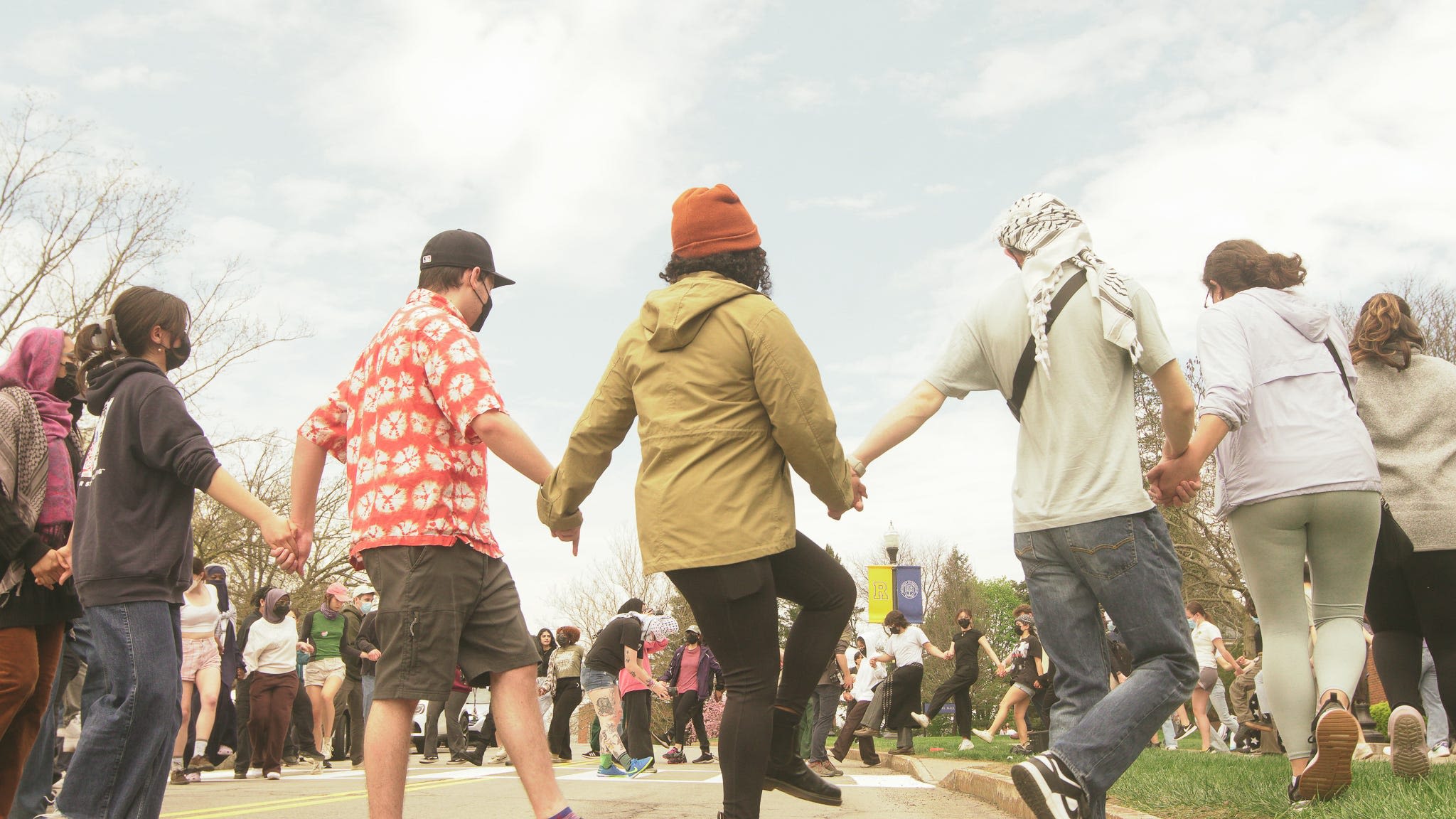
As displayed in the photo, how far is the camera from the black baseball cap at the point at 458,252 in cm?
419

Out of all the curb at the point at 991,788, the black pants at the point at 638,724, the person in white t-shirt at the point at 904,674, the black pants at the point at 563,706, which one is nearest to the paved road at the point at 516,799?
the curb at the point at 991,788

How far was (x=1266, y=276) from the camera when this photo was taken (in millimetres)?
4957

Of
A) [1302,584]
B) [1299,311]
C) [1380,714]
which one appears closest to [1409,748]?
[1302,584]

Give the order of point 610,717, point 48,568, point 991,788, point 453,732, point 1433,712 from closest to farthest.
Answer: point 48,568, point 991,788, point 1433,712, point 610,717, point 453,732

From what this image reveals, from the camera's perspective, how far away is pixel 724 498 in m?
3.38

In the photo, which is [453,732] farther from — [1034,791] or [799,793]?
[1034,791]

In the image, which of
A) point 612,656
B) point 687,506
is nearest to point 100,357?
point 687,506

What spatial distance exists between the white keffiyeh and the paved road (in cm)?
360

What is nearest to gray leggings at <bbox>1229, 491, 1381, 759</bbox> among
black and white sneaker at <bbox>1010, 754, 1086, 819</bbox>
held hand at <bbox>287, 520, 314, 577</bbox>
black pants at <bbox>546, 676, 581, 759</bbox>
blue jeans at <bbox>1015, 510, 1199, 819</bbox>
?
blue jeans at <bbox>1015, 510, 1199, 819</bbox>

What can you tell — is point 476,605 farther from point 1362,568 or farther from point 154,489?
point 1362,568

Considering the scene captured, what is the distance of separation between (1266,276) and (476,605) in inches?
139

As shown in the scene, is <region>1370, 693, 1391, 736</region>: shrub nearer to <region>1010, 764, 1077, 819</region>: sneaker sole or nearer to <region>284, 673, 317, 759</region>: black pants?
<region>1010, 764, 1077, 819</region>: sneaker sole

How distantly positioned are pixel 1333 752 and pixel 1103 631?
1.29 m

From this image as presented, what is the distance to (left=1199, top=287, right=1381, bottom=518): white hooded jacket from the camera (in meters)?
4.44
